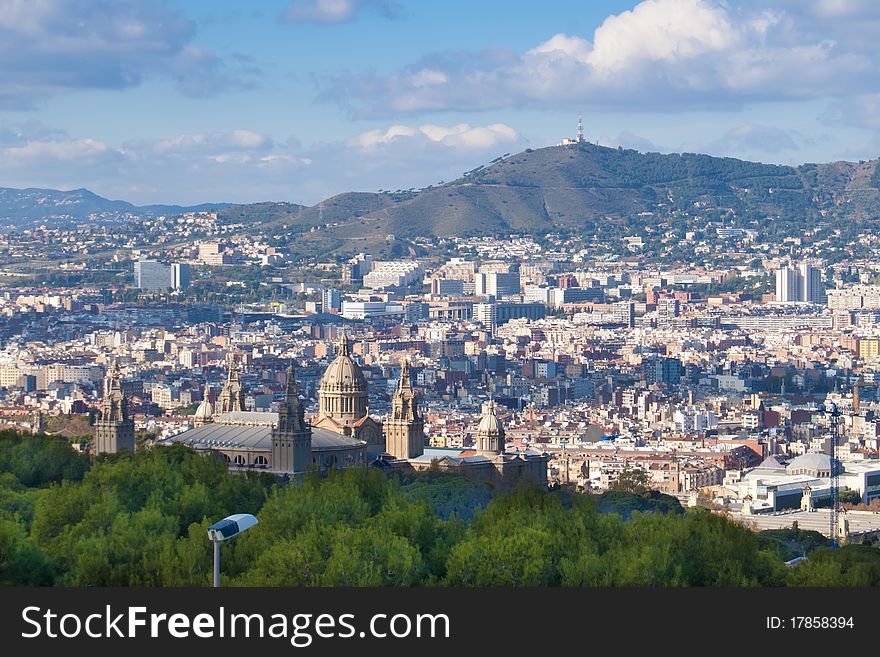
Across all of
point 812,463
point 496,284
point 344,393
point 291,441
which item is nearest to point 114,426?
point 291,441

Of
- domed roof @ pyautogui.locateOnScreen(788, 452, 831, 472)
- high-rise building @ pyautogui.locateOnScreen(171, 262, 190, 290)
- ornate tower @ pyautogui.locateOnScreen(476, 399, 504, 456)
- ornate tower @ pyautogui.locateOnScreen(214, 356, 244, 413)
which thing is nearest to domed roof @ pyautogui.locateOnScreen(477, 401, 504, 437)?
ornate tower @ pyautogui.locateOnScreen(476, 399, 504, 456)

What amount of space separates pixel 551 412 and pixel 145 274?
88.1 metres

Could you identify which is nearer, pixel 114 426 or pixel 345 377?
pixel 114 426

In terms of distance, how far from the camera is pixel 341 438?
59188mm

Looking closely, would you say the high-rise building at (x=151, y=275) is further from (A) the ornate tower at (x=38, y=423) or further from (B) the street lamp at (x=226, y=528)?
(B) the street lamp at (x=226, y=528)

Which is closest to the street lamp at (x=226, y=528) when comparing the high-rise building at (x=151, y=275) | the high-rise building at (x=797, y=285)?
the high-rise building at (x=151, y=275)

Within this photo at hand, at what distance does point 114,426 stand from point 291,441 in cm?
603

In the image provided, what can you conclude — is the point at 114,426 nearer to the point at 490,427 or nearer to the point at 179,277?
the point at 490,427

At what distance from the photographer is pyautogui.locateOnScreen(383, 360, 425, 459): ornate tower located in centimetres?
6319

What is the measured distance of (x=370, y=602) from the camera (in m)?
21.4

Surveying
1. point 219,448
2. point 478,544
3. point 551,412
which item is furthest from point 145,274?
point 478,544

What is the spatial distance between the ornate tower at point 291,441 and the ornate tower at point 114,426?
16.1 feet

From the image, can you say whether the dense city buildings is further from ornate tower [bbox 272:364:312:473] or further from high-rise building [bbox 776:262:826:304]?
high-rise building [bbox 776:262:826:304]

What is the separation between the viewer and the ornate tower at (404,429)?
2488 inches
